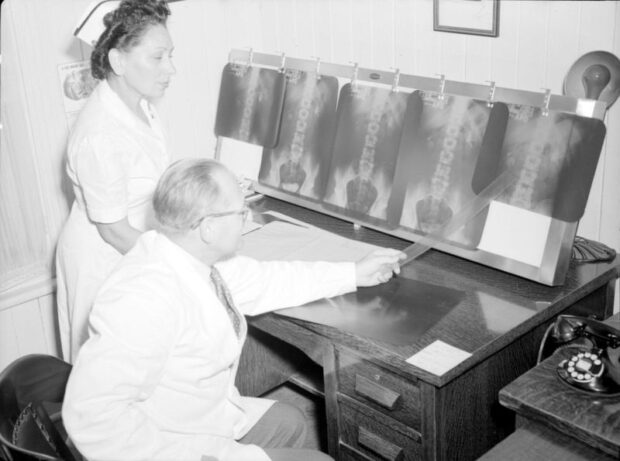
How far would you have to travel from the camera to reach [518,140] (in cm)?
182

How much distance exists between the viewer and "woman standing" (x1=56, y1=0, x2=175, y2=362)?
1.89 metres

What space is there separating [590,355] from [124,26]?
135cm

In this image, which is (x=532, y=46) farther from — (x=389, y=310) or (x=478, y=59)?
(x=389, y=310)

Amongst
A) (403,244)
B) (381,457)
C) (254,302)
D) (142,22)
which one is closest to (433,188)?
(403,244)

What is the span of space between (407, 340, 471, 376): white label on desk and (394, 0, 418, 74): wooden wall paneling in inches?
38.1

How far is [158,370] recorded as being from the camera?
1.40 m

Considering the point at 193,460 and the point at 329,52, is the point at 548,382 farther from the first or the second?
the point at 329,52

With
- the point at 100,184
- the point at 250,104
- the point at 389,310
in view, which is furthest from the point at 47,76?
the point at 389,310

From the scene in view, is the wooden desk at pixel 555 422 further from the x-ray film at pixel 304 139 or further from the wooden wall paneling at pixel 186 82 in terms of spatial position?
the wooden wall paneling at pixel 186 82

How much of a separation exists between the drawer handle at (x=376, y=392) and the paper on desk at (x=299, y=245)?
400 mm

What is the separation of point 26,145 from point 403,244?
1.15 m

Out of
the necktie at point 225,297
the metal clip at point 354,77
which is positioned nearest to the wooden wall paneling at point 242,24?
the metal clip at point 354,77

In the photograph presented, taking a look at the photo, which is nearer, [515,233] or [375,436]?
[375,436]

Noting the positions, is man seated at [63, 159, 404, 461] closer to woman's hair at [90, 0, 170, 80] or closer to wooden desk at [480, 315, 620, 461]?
wooden desk at [480, 315, 620, 461]
